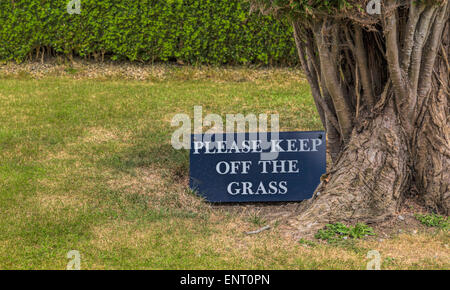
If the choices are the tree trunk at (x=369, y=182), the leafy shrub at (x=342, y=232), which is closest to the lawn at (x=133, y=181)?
the leafy shrub at (x=342, y=232)

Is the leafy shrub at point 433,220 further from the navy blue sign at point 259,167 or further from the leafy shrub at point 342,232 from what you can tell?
the navy blue sign at point 259,167

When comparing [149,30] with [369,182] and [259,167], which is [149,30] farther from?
[369,182]

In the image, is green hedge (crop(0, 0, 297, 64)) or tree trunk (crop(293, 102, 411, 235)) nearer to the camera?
tree trunk (crop(293, 102, 411, 235))

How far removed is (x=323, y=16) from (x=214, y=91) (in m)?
4.90

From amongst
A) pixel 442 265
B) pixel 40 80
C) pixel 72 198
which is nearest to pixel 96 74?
pixel 40 80

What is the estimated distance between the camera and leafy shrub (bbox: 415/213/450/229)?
4.80 metres

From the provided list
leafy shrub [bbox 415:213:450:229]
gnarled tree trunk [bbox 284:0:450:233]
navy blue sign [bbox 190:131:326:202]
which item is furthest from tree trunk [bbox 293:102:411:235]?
navy blue sign [bbox 190:131:326:202]

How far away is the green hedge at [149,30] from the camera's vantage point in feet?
32.1

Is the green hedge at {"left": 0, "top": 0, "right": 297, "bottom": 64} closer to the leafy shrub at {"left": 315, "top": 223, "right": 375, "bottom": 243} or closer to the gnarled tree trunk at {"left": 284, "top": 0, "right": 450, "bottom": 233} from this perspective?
the gnarled tree trunk at {"left": 284, "top": 0, "right": 450, "bottom": 233}

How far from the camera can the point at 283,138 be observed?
19.0 feet

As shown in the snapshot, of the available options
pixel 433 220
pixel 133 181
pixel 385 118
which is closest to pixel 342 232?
pixel 433 220

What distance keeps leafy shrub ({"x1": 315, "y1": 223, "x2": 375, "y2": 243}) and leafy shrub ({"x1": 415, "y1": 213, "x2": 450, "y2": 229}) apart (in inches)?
18.9

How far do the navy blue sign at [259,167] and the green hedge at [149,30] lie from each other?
432 cm

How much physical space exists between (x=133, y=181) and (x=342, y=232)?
2319mm
